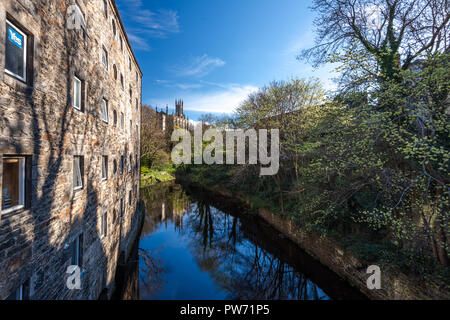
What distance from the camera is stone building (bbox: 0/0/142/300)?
9.12ft

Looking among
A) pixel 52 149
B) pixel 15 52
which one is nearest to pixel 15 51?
pixel 15 52

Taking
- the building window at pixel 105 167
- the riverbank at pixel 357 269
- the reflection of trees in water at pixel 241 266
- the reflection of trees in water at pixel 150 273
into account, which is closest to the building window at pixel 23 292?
the building window at pixel 105 167

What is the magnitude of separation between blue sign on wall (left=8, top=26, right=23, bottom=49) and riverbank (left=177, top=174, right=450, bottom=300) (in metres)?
9.95

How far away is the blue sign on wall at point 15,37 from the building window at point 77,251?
424 cm

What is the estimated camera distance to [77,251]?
15.7 feet

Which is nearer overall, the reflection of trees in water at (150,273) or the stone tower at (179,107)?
the reflection of trees in water at (150,273)

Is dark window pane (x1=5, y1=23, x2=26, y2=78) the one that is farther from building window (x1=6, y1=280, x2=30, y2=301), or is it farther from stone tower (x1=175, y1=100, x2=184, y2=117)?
stone tower (x1=175, y1=100, x2=184, y2=117)

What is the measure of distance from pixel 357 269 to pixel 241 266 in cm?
546

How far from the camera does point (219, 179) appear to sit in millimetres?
24062

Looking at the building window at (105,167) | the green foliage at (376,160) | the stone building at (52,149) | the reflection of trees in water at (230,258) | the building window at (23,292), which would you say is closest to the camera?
the stone building at (52,149)

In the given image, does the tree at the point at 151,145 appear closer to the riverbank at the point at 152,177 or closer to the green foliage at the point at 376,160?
the riverbank at the point at 152,177

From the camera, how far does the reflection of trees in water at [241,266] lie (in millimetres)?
8008

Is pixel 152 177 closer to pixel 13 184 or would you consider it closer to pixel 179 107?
pixel 13 184
